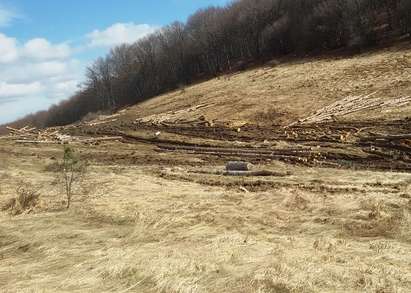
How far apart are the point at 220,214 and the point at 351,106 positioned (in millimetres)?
15881

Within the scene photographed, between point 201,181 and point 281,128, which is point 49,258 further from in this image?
point 281,128

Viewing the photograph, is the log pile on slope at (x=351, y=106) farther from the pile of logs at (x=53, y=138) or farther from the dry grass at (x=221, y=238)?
the dry grass at (x=221, y=238)

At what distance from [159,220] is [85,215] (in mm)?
1946

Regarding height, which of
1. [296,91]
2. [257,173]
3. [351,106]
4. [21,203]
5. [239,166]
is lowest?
[351,106]

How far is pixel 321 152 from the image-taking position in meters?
17.5

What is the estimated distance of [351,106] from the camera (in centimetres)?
2586

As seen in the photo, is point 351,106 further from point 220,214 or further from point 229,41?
point 229,41

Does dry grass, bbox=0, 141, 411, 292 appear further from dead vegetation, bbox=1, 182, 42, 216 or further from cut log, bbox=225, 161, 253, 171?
cut log, bbox=225, 161, 253, 171

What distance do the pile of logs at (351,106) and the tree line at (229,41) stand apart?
1613cm

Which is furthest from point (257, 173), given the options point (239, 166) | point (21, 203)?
point (21, 203)

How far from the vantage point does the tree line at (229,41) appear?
44.4 m

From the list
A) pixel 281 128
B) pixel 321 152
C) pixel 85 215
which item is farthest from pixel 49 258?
pixel 281 128

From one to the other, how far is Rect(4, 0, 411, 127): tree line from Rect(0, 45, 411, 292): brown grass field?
20.4 metres

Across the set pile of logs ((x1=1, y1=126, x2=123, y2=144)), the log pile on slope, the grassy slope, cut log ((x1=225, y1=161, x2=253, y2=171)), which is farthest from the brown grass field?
the grassy slope
